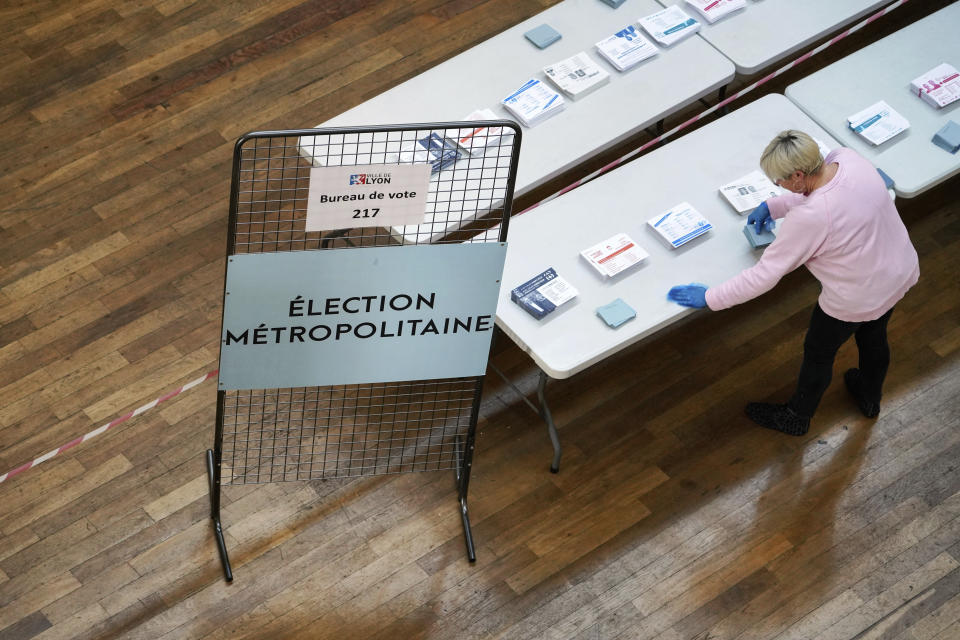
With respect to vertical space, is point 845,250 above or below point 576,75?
above

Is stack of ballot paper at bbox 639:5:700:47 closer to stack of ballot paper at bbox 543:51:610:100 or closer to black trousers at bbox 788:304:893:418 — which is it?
stack of ballot paper at bbox 543:51:610:100

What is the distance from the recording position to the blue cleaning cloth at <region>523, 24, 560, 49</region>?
4.77m

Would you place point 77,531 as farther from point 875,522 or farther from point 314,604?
point 875,522

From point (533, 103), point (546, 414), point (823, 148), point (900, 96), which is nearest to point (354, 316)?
point (546, 414)

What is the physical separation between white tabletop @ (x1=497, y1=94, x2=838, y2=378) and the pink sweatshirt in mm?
217

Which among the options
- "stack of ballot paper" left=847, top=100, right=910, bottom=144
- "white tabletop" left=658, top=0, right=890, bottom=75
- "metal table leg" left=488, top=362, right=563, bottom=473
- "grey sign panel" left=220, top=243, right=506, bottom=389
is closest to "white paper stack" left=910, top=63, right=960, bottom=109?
"stack of ballot paper" left=847, top=100, right=910, bottom=144

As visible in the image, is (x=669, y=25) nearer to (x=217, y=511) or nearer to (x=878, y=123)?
(x=878, y=123)

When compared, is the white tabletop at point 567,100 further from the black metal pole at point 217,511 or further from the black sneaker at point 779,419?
the black metal pole at point 217,511

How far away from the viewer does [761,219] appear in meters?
4.15

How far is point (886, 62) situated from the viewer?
4.82 meters

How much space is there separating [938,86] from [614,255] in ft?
5.00

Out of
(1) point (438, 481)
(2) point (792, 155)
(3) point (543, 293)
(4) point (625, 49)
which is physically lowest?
(1) point (438, 481)

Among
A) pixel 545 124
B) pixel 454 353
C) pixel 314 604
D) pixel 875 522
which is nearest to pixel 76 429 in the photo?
pixel 314 604

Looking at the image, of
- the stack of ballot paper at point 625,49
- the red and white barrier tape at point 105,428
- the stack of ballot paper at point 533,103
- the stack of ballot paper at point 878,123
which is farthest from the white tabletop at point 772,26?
the red and white barrier tape at point 105,428
